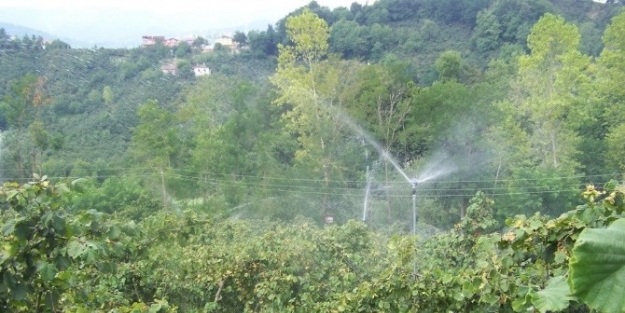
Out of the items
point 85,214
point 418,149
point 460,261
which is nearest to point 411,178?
point 418,149

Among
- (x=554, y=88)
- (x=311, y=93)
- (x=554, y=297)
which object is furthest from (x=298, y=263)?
(x=311, y=93)

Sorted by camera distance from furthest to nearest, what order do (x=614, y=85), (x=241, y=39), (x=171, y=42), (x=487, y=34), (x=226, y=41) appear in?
1. (x=226, y=41)
2. (x=171, y=42)
3. (x=241, y=39)
4. (x=487, y=34)
5. (x=614, y=85)

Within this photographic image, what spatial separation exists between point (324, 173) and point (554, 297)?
34.2ft

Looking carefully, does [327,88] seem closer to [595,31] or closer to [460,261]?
[460,261]

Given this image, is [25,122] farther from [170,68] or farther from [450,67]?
[170,68]

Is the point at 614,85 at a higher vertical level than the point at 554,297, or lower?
lower

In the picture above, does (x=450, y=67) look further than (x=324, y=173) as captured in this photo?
Yes

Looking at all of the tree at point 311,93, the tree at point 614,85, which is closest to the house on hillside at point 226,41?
the tree at point 311,93

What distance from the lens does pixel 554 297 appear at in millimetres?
869

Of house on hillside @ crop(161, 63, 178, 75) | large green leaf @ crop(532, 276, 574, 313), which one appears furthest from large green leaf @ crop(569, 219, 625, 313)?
house on hillside @ crop(161, 63, 178, 75)

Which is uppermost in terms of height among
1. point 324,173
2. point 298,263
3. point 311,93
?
point 311,93

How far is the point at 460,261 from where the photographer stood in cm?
388

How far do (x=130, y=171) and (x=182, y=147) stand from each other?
118cm

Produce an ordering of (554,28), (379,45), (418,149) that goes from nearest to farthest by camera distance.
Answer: (554,28), (418,149), (379,45)
